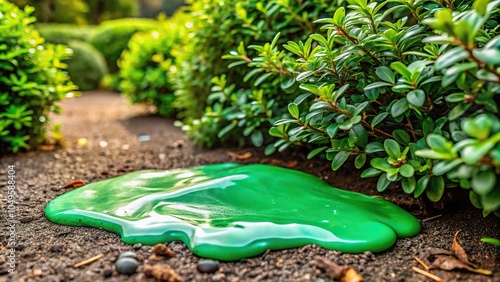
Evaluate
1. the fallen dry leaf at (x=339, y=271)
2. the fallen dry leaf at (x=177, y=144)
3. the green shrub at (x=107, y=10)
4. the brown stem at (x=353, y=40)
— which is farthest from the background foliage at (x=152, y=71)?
the green shrub at (x=107, y=10)

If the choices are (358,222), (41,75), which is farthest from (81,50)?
(358,222)

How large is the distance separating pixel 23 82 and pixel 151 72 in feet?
7.46

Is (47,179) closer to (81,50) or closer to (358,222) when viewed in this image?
(358,222)

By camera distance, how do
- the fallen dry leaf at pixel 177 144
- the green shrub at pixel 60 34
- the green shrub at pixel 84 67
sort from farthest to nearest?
the green shrub at pixel 60 34, the green shrub at pixel 84 67, the fallen dry leaf at pixel 177 144

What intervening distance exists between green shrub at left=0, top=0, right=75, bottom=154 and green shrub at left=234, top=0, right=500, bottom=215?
6.43 ft

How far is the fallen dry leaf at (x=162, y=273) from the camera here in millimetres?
1631

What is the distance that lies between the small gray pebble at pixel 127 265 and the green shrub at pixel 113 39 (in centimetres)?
969

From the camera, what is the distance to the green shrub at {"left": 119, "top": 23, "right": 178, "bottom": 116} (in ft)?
17.8

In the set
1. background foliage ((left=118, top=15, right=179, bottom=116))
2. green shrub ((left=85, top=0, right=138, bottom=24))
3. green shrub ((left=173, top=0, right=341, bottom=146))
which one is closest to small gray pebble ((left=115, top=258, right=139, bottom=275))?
green shrub ((left=173, top=0, right=341, bottom=146))

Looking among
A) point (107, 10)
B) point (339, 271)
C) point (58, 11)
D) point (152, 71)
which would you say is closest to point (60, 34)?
point (58, 11)

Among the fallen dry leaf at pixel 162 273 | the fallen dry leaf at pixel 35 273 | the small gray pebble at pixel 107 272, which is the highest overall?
the fallen dry leaf at pixel 35 273

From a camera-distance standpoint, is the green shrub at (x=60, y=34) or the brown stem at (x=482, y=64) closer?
the brown stem at (x=482, y=64)

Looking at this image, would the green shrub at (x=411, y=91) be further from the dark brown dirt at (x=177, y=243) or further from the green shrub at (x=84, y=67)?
the green shrub at (x=84, y=67)

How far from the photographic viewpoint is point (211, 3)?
3443 millimetres
